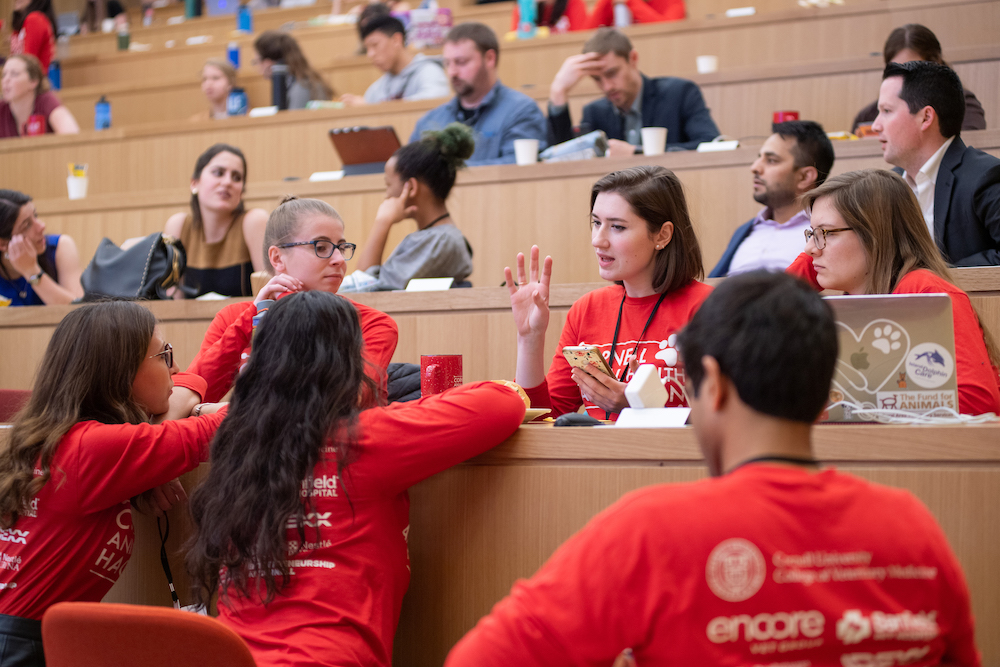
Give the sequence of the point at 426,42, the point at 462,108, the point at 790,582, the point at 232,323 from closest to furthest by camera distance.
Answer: the point at 790,582
the point at 232,323
the point at 462,108
the point at 426,42

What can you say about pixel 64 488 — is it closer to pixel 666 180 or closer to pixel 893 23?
pixel 666 180

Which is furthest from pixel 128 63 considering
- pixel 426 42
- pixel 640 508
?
pixel 640 508

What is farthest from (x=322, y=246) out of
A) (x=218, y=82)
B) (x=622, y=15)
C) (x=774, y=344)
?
(x=218, y=82)

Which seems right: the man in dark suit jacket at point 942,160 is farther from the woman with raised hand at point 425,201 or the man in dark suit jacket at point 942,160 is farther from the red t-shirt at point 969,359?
the woman with raised hand at point 425,201

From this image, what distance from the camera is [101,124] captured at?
18.9 ft

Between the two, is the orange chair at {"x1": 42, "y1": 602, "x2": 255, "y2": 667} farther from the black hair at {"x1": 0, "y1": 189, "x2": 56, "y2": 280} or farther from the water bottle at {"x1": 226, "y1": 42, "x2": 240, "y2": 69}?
the water bottle at {"x1": 226, "y1": 42, "x2": 240, "y2": 69}

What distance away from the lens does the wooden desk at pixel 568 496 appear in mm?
1352

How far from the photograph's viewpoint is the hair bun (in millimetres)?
3311

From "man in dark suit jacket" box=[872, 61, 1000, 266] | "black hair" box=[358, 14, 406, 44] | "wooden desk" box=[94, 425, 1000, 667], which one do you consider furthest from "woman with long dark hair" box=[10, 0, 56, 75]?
"wooden desk" box=[94, 425, 1000, 667]

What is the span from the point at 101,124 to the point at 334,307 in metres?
4.98

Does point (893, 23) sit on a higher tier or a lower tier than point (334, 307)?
higher

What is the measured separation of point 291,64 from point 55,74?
2.71 metres

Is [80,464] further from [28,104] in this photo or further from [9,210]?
[28,104]

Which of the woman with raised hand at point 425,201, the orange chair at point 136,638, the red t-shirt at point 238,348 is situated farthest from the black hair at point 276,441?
the woman with raised hand at point 425,201
